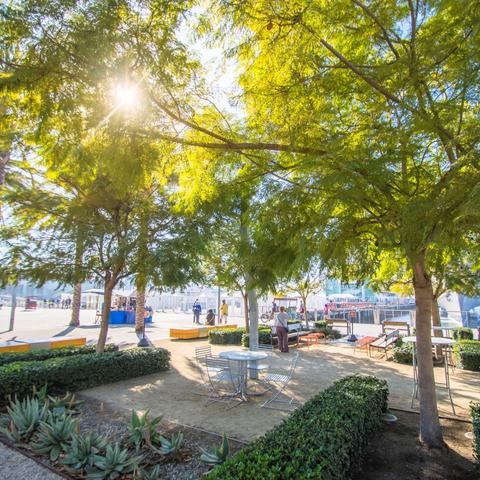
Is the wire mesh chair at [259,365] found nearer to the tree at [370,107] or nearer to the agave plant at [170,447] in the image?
the agave plant at [170,447]

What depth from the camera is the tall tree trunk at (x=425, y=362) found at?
15.7 ft

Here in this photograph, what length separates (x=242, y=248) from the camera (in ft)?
14.8

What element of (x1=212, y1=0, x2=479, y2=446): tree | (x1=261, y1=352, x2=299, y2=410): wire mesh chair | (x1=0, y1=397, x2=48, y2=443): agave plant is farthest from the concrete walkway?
(x1=212, y1=0, x2=479, y2=446): tree

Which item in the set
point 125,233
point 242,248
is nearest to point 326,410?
point 242,248

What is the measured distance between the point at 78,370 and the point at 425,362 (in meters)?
7.09

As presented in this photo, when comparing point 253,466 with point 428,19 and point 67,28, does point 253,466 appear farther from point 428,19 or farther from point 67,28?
point 428,19

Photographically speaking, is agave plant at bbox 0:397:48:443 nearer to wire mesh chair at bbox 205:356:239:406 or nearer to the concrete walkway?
the concrete walkway

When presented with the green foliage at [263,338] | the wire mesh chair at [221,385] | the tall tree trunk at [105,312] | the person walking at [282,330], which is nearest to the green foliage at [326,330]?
the green foliage at [263,338]

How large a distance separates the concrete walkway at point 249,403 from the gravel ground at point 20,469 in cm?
223

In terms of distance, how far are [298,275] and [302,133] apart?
154cm

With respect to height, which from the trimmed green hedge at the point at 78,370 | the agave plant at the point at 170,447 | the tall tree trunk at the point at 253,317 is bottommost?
the agave plant at the point at 170,447

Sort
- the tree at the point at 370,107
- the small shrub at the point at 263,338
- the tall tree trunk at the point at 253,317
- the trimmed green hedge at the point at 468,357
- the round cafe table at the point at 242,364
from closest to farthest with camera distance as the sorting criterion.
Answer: the tree at the point at 370,107 → the round cafe table at the point at 242,364 → the tall tree trunk at the point at 253,317 → the trimmed green hedge at the point at 468,357 → the small shrub at the point at 263,338

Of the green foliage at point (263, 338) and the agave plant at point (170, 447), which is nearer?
the agave plant at point (170, 447)

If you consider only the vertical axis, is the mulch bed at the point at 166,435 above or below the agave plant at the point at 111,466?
below
